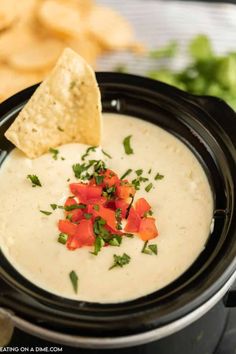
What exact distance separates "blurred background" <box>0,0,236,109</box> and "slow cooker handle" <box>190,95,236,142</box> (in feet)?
2.77

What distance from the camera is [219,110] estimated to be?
8.25 ft

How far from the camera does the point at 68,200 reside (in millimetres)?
2258

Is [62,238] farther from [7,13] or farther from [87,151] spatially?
[7,13]

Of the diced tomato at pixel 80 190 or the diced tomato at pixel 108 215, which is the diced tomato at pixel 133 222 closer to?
the diced tomato at pixel 108 215

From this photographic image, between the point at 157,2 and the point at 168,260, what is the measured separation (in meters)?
2.14

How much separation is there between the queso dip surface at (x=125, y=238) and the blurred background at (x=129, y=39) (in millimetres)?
922

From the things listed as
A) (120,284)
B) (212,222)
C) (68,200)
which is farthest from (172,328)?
(68,200)

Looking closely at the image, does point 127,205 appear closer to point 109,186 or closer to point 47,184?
point 109,186

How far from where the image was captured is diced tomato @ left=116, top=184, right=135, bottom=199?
2248 millimetres

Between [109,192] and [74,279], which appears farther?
[109,192]

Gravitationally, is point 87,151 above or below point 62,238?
above

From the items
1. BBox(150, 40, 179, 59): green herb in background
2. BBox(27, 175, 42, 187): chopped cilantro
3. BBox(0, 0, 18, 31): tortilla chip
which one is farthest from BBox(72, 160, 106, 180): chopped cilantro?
BBox(150, 40, 179, 59): green herb in background

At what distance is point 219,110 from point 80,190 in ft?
1.97

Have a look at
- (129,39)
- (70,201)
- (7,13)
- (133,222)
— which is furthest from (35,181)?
(129,39)
